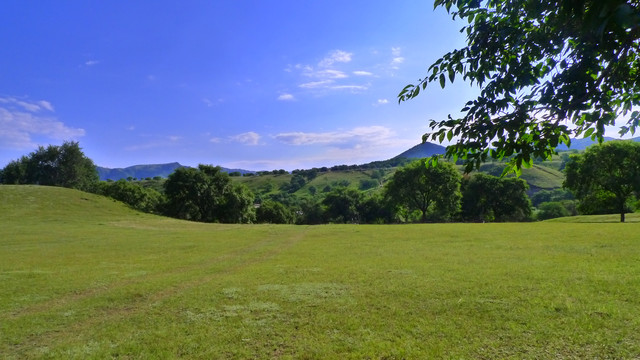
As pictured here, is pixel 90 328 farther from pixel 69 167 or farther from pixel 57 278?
pixel 69 167

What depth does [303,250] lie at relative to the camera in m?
22.2

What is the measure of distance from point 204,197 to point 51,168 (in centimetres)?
4160

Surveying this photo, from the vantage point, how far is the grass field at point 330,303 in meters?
7.25

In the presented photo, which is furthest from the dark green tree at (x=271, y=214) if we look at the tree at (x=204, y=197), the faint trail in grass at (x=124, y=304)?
the faint trail in grass at (x=124, y=304)

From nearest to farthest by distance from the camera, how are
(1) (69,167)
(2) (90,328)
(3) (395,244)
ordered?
1. (2) (90,328)
2. (3) (395,244)
3. (1) (69,167)

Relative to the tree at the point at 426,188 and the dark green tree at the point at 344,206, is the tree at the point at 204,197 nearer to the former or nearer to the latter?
the tree at the point at 426,188

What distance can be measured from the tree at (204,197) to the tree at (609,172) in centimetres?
5724

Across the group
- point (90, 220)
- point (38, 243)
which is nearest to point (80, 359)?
point (38, 243)

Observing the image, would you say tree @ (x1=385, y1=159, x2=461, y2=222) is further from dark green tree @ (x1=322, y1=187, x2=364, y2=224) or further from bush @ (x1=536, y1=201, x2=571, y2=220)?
bush @ (x1=536, y1=201, x2=571, y2=220)

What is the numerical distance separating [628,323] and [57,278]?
19.5 meters

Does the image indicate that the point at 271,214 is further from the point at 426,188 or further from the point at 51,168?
the point at 51,168

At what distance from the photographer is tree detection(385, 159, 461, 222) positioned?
207 ft

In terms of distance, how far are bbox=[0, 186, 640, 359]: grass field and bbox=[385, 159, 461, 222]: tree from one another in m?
42.5

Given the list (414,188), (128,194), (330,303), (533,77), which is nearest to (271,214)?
(128,194)
